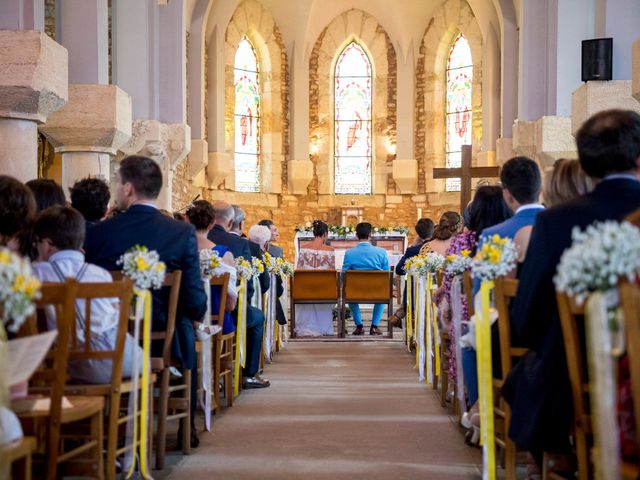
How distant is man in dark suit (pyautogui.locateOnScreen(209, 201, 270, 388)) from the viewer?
721 centimetres

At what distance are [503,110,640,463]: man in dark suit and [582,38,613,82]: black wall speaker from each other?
694 cm

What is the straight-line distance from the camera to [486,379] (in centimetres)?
389

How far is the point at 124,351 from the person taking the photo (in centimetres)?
385

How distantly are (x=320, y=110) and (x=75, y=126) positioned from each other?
1186 centimetres

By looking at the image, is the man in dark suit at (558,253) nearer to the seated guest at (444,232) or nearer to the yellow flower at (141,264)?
the yellow flower at (141,264)

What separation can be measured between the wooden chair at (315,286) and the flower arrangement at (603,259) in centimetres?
943

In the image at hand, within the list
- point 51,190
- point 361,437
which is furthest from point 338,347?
point 51,190

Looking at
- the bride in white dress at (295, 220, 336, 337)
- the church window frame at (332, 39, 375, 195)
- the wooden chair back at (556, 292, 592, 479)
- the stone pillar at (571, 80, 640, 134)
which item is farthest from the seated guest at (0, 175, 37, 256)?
the church window frame at (332, 39, 375, 195)

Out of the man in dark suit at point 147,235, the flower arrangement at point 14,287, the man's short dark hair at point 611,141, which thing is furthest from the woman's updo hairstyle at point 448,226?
the flower arrangement at point 14,287

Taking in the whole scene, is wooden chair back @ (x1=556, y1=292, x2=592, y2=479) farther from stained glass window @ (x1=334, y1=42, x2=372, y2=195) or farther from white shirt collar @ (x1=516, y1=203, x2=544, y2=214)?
stained glass window @ (x1=334, y1=42, x2=372, y2=195)

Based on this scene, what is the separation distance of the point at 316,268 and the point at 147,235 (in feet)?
24.7

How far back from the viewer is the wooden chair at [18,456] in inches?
94.8

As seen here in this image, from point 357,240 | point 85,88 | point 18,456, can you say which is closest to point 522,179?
point 18,456

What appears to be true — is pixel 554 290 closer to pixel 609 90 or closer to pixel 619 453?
pixel 619 453
